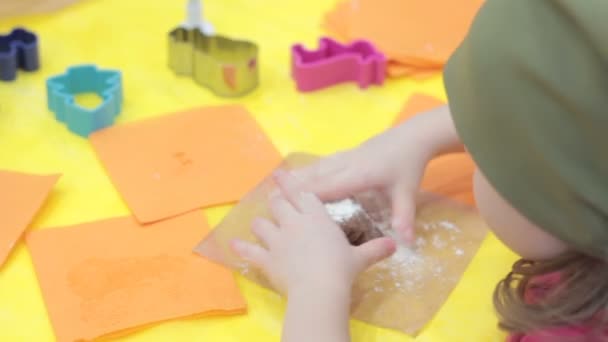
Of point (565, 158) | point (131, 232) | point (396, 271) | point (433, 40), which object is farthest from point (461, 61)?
point (433, 40)

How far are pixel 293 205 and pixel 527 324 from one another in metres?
0.22

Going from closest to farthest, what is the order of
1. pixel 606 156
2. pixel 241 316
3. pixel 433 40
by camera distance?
pixel 606 156
pixel 241 316
pixel 433 40

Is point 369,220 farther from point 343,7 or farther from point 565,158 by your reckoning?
point 343,7

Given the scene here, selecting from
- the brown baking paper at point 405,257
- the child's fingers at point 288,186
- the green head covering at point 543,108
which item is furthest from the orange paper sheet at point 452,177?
the green head covering at point 543,108

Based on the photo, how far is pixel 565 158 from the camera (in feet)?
1.50

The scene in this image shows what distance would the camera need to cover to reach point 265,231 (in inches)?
25.8

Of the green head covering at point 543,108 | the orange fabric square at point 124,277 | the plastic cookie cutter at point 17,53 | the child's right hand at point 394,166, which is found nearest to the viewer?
the green head covering at point 543,108

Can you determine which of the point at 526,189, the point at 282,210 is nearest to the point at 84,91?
the point at 282,210

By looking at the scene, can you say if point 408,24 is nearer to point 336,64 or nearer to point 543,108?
point 336,64

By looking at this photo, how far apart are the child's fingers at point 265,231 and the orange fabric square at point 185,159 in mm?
68

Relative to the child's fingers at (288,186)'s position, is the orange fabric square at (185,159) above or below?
below

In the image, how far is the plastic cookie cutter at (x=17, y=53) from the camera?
847 mm

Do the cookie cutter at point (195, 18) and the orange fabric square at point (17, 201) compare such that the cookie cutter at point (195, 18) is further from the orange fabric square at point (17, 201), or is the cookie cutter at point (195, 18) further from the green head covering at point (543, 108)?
the green head covering at point (543, 108)

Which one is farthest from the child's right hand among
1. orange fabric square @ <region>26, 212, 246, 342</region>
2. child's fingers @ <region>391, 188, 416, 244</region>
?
orange fabric square @ <region>26, 212, 246, 342</region>
